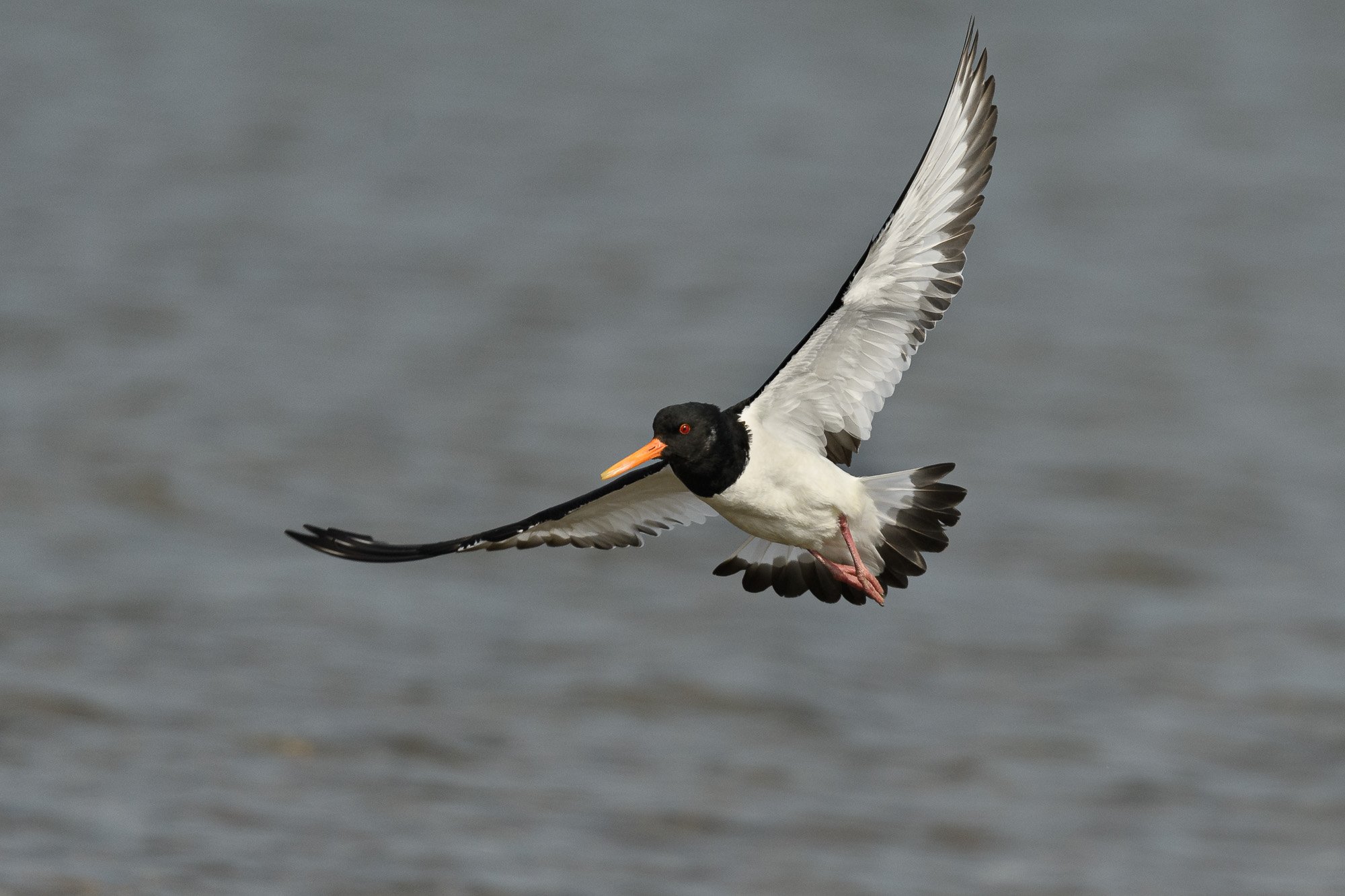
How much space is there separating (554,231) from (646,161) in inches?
109

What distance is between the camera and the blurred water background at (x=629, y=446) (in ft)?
33.5

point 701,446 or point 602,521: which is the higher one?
point 602,521

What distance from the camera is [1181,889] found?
9.92 meters

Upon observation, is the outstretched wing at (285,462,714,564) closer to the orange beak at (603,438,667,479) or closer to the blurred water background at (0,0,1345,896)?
the orange beak at (603,438,667,479)

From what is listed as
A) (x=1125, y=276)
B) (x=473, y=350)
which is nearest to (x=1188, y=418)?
(x=1125, y=276)

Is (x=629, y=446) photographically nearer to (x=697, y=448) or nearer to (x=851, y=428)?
(x=851, y=428)

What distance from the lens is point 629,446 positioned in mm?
14883

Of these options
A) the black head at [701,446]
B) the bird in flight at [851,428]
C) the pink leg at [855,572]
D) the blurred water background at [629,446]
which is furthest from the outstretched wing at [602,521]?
the blurred water background at [629,446]

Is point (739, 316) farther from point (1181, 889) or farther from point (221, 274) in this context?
point (1181, 889)

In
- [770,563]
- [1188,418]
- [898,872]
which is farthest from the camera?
[1188,418]

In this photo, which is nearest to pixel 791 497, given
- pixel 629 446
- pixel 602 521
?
pixel 602 521

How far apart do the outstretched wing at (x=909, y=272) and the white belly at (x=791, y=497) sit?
24 cm

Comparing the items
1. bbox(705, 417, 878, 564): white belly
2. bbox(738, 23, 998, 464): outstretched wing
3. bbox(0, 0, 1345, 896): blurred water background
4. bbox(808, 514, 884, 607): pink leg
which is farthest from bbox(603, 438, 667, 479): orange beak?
bbox(0, 0, 1345, 896): blurred water background

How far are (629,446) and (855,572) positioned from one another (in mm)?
8261
